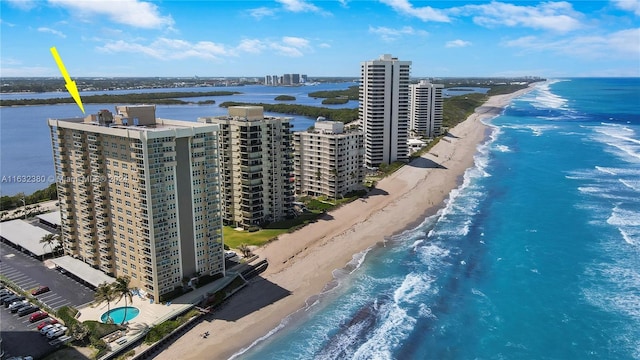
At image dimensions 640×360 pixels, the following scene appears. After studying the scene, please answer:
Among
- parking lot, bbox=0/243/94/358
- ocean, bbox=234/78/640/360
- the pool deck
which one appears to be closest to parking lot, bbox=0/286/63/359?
parking lot, bbox=0/243/94/358

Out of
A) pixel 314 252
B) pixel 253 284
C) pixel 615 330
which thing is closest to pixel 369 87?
pixel 314 252

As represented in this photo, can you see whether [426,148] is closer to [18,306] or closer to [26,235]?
[26,235]

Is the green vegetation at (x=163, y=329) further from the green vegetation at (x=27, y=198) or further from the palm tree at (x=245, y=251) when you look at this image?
the green vegetation at (x=27, y=198)

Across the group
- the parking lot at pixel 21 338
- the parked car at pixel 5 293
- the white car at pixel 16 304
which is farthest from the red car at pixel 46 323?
the parked car at pixel 5 293

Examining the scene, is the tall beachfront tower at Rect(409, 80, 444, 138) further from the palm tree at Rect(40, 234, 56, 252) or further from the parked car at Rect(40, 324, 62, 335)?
the parked car at Rect(40, 324, 62, 335)

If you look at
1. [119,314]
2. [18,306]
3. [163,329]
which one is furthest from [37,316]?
[163,329]

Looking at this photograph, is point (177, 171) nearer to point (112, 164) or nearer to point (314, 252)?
point (112, 164)
